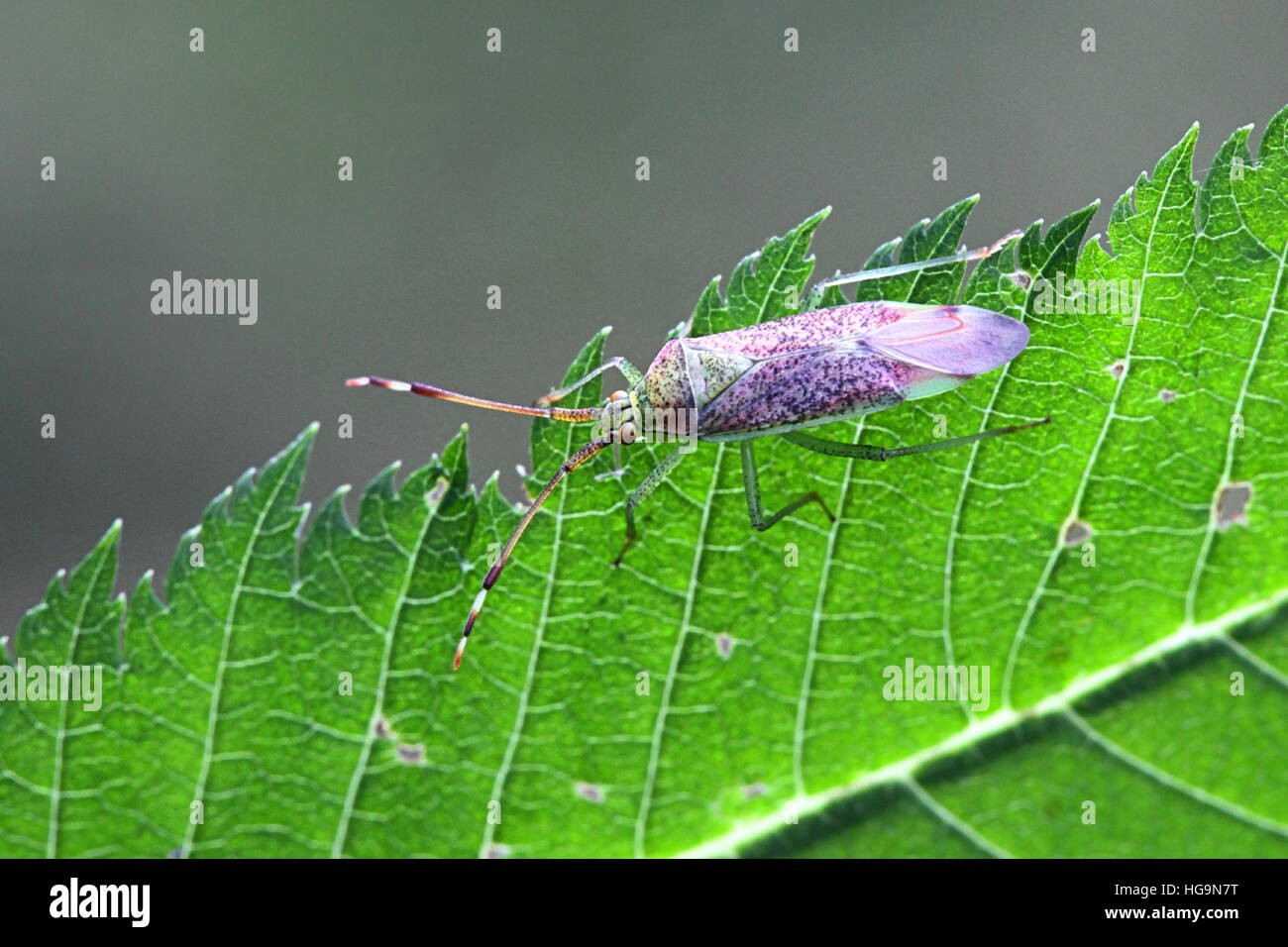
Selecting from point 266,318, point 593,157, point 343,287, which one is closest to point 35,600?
point 266,318

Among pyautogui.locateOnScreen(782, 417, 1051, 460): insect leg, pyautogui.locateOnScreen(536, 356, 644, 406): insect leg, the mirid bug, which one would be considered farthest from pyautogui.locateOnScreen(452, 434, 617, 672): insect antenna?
pyautogui.locateOnScreen(782, 417, 1051, 460): insect leg

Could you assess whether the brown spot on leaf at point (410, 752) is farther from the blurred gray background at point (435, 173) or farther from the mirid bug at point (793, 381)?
the blurred gray background at point (435, 173)

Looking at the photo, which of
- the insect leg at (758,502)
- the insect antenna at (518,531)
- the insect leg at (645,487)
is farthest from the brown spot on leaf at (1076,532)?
the insect antenna at (518,531)

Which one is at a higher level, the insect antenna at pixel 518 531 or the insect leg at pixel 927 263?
the insect leg at pixel 927 263

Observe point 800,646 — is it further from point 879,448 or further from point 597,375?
point 597,375

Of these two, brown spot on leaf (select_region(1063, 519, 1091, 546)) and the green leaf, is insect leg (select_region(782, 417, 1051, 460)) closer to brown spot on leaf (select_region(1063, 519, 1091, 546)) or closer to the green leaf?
the green leaf
